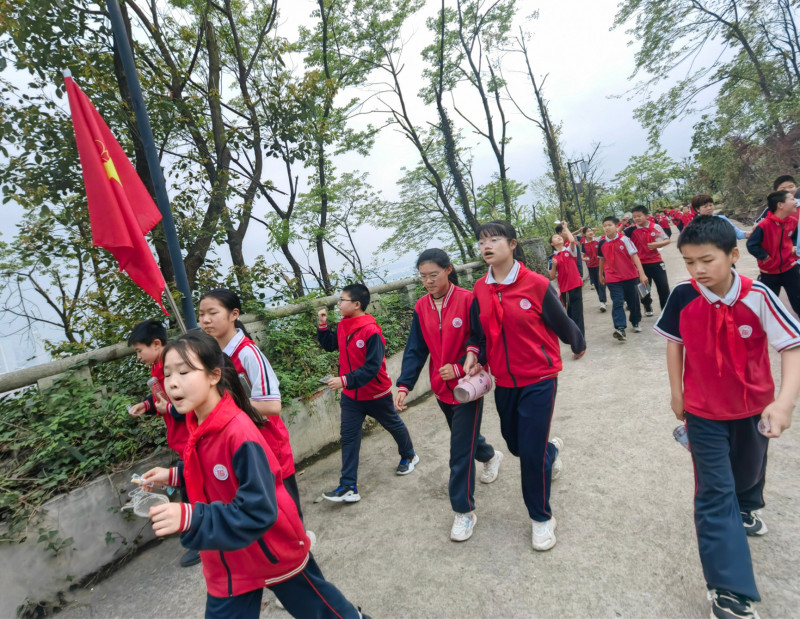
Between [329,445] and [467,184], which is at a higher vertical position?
[467,184]

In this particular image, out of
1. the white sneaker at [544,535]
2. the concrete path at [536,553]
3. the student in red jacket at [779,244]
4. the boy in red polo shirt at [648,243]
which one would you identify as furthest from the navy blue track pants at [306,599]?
the boy in red polo shirt at [648,243]

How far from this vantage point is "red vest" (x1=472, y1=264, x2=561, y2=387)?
2.64 meters

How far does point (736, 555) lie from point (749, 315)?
1.04m

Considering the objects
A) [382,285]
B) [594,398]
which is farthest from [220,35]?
[594,398]

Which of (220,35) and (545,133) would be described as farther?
(545,133)

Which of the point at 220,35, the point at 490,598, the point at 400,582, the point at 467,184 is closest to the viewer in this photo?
the point at 490,598

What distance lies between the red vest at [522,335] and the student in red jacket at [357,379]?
114 cm

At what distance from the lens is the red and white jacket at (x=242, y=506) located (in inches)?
57.5

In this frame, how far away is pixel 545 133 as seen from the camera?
66.1 ft

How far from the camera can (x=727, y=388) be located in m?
1.98

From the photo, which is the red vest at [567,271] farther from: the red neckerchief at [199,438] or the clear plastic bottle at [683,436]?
the red neckerchief at [199,438]

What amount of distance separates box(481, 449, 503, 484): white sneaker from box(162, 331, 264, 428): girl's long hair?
7.19 ft

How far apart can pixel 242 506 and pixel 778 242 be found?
5775 mm

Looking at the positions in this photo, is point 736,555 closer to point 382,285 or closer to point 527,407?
point 527,407
